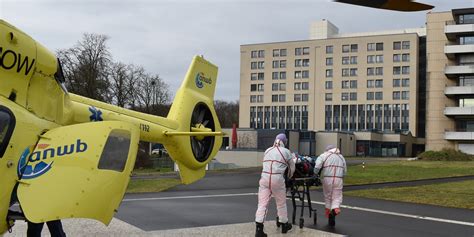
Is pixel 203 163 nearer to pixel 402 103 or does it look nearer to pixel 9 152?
pixel 9 152

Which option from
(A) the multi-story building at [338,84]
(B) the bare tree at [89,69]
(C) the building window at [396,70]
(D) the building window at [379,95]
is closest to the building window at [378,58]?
(A) the multi-story building at [338,84]

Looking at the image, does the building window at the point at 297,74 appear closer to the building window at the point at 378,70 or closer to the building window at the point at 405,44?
the building window at the point at 378,70

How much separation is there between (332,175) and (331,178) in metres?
0.07

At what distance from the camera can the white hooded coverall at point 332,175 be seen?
388 inches

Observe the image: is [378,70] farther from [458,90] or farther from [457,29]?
[458,90]

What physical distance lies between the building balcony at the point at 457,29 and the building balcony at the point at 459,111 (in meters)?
10.3

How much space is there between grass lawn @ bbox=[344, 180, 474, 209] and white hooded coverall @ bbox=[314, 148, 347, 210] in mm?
5830

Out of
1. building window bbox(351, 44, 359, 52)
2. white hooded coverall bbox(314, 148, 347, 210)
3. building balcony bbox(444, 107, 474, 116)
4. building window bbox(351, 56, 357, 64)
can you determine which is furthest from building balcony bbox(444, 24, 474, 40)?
white hooded coverall bbox(314, 148, 347, 210)

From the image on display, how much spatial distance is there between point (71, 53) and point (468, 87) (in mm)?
49779

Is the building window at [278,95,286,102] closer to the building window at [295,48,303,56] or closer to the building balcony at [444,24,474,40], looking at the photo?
the building window at [295,48,303,56]

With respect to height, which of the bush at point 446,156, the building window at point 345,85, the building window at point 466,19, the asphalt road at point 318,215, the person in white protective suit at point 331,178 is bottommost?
the bush at point 446,156

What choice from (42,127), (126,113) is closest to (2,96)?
(42,127)

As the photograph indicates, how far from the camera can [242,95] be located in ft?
334

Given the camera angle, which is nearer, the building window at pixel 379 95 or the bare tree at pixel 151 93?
the bare tree at pixel 151 93
